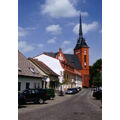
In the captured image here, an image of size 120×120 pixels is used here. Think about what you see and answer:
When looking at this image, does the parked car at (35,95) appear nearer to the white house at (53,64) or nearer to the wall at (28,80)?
the wall at (28,80)

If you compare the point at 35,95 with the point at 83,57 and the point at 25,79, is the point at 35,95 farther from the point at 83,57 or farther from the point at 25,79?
the point at 83,57

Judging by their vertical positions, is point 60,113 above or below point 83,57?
below

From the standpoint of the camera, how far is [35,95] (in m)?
16.8

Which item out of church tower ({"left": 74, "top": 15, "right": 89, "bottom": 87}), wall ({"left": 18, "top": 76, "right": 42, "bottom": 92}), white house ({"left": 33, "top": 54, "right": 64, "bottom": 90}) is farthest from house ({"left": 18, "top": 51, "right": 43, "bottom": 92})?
church tower ({"left": 74, "top": 15, "right": 89, "bottom": 87})

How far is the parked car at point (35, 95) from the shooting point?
1636cm

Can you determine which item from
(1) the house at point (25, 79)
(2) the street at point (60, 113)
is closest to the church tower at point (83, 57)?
(1) the house at point (25, 79)

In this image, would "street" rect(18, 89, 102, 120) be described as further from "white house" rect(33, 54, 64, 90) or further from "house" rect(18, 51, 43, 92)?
"white house" rect(33, 54, 64, 90)

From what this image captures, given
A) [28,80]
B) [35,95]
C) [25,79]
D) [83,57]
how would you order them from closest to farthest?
[35,95]
[25,79]
[28,80]
[83,57]

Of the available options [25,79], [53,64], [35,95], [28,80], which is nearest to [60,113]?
[35,95]

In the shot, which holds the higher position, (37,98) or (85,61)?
(85,61)
